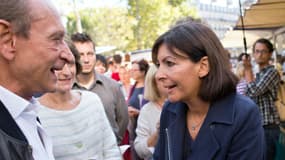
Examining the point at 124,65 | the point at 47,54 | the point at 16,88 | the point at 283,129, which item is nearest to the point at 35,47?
the point at 47,54

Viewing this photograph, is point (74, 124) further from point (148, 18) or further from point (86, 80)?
point (148, 18)

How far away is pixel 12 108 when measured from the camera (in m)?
1.44

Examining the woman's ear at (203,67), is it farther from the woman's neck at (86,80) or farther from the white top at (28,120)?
the woman's neck at (86,80)

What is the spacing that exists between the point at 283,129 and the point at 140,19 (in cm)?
2801

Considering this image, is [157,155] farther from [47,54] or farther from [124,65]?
[124,65]

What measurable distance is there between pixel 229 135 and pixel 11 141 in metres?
1.22

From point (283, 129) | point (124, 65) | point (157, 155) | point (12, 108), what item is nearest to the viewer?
point (12, 108)

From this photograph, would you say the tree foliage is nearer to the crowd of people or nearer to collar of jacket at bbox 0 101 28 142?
the crowd of people

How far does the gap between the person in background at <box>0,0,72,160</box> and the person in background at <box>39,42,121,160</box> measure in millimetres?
950

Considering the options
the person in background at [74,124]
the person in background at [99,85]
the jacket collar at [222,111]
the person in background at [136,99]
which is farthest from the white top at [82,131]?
the person in background at [136,99]

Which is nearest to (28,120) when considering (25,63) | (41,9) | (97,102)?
(25,63)

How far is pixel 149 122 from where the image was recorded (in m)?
4.06

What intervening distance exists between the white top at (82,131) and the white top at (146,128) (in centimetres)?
104

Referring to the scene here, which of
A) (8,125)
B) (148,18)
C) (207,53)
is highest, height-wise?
(148,18)
